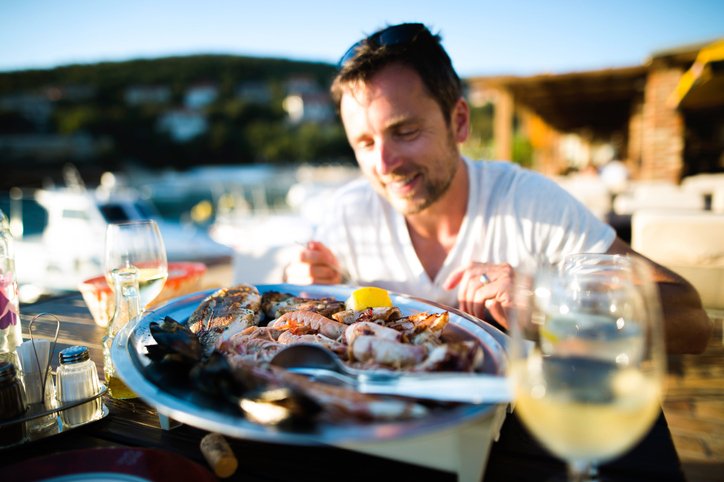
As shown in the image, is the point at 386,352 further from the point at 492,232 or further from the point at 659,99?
the point at 659,99

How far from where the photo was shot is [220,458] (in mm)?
637

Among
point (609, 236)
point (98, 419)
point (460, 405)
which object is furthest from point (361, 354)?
point (609, 236)

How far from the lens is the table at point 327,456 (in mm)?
652

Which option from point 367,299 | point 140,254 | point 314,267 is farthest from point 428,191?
point 140,254

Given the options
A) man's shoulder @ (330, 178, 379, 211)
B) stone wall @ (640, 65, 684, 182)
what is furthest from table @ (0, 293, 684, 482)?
stone wall @ (640, 65, 684, 182)

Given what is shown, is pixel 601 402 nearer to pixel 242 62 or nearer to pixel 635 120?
pixel 635 120

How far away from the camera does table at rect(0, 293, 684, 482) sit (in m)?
0.65

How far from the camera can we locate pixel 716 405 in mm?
2598

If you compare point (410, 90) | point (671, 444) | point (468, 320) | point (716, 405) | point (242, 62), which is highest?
point (242, 62)

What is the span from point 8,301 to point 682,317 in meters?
1.84

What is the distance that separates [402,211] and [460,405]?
134 centimetres

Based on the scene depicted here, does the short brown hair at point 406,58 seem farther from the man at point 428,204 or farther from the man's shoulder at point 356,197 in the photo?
the man's shoulder at point 356,197

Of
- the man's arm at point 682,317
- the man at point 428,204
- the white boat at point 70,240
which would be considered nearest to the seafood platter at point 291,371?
the man at point 428,204

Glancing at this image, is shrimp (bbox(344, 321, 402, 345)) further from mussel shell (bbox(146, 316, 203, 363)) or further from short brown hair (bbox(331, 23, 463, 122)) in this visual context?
short brown hair (bbox(331, 23, 463, 122))
